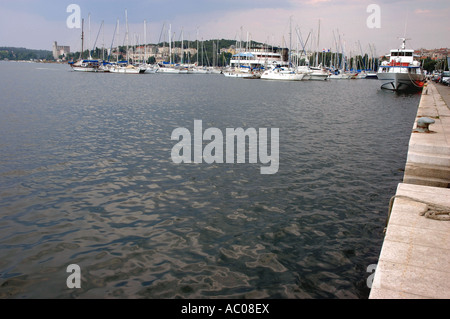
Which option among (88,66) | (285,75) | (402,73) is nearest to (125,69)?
(88,66)

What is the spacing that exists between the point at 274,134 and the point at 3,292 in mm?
17026

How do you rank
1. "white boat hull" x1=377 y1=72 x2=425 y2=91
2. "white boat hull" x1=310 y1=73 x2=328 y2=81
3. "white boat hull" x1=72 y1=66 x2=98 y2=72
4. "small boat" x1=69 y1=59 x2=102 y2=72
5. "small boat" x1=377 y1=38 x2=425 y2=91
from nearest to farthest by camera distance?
1. "white boat hull" x1=377 y1=72 x2=425 y2=91
2. "small boat" x1=377 y1=38 x2=425 y2=91
3. "white boat hull" x1=310 y1=73 x2=328 y2=81
4. "white boat hull" x1=72 y1=66 x2=98 y2=72
5. "small boat" x1=69 y1=59 x2=102 y2=72

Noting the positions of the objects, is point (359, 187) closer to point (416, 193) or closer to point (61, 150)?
point (416, 193)

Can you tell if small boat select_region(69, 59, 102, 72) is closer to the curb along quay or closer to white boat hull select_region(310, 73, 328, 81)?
white boat hull select_region(310, 73, 328, 81)

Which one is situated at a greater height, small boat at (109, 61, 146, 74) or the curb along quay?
small boat at (109, 61, 146, 74)

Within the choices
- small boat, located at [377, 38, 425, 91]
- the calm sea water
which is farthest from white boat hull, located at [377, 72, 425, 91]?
the calm sea water

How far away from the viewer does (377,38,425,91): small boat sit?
198ft

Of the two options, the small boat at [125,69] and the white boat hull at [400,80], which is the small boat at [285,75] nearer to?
the white boat hull at [400,80]

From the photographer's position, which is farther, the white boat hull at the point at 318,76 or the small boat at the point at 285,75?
the white boat hull at the point at 318,76

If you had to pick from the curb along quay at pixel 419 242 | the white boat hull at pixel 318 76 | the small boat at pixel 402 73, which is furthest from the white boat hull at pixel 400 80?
the curb along quay at pixel 419 242

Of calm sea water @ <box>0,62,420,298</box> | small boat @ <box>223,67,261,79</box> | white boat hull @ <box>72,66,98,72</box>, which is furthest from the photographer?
white boat hull @ <box>72,66,98,72</box>

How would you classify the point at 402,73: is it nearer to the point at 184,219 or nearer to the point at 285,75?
the point at 285,75

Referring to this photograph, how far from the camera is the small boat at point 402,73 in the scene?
198ft
